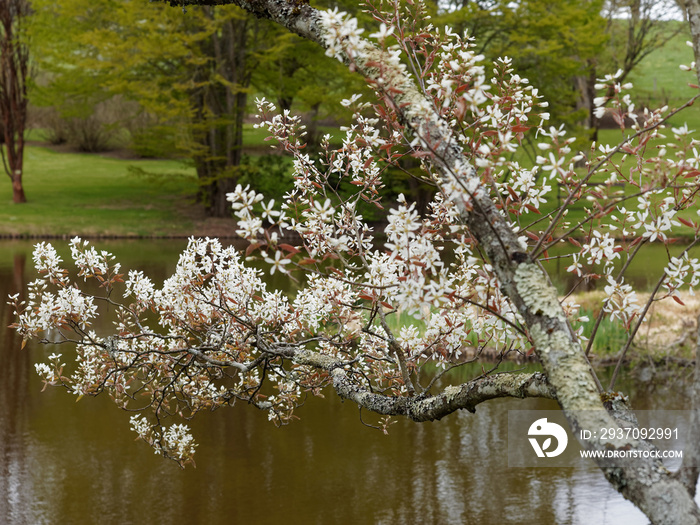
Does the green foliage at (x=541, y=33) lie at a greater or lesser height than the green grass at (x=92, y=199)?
greater

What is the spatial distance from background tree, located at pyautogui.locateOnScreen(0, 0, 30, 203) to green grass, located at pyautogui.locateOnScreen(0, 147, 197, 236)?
1292 millimetres

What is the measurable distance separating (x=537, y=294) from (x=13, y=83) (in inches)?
939

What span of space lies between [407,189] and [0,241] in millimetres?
12163

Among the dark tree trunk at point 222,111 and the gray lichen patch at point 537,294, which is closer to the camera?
the gray lichen patch at point 537,294

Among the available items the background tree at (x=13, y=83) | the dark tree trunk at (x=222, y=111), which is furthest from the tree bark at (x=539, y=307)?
the background tree at (x=13, y=83)

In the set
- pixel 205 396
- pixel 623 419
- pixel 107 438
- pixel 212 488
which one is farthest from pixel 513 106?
pixel 107 438

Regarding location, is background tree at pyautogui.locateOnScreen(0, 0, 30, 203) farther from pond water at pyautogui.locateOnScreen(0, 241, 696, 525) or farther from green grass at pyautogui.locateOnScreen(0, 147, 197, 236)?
pond water at pyautogui.locateOnScreen(0, 241, 696, 525)

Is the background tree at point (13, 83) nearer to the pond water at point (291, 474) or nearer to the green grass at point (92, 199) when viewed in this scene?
the green grass at point (92, 199)

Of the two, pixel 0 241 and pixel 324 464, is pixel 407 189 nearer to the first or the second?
pixel 0 241

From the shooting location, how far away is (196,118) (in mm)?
23172

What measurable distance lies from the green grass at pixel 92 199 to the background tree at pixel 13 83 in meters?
1.29

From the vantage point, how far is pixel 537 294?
64.1 inches

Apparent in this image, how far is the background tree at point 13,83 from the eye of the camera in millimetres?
21938

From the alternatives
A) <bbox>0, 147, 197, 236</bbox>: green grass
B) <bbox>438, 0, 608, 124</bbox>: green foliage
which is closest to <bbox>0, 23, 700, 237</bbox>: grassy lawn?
<bbox>0, 147, 197, 236</bbox>: green grass
